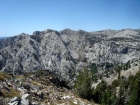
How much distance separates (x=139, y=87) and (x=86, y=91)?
26.7 metres

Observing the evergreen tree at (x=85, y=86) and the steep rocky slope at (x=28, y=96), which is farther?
the evergreen tree at (x=85, y=86)

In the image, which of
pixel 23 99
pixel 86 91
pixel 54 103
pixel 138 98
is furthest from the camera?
pixel 86 91

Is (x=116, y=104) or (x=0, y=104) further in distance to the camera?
(x=116, y=104)

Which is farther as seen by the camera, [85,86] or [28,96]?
[85,86]

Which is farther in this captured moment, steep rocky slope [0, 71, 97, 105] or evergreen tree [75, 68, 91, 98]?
evergreen tree [75, 68, 91, 98]

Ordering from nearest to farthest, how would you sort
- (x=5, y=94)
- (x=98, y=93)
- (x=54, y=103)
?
1. (x=5, y=94)
2. (x=54, y=103)
3. (x=98, y=93)

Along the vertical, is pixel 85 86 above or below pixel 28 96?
below

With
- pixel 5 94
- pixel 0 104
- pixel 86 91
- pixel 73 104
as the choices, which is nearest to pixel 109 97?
pixel 86 91

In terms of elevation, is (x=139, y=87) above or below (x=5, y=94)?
below

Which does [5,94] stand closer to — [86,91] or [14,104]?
[14,104]

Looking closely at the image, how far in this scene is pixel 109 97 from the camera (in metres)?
91.8

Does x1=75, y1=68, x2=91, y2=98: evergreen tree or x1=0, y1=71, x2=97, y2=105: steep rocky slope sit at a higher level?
x1=0, y1=71, x2=97, y2=105: steep rocky slope

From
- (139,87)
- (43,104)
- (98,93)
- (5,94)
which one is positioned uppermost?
(5,94)

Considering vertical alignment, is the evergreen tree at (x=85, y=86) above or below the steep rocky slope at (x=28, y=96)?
below
